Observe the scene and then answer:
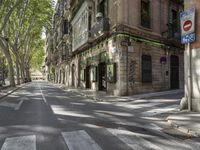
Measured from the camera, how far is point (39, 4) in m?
30.2

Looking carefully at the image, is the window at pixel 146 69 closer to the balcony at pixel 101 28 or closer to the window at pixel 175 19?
the balcony at pixel 101 28

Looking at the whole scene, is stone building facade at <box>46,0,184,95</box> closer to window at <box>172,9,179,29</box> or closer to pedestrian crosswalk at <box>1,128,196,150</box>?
window at <box>172,9,179,29</box>

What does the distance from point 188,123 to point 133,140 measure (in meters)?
2.52

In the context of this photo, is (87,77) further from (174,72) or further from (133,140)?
(133,140)

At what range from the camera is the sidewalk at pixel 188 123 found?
5996mm

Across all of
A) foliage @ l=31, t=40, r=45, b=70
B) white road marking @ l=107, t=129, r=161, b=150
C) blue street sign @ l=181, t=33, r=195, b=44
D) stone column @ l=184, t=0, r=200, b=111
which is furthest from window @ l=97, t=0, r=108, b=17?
foliage @ l=31, t=40, r=45, b=70

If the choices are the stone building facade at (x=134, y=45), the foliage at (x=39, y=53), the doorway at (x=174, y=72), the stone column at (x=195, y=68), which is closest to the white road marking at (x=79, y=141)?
the stone column at (x=195, y=68)

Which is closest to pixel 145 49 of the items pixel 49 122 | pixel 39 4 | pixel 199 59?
pixel 199 59

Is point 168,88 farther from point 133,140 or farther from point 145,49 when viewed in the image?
point 133,140

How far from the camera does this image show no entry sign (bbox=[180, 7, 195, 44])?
9.14 m

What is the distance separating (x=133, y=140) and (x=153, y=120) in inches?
111

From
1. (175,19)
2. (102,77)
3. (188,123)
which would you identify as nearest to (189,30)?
(188,123)

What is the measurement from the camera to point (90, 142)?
496 centimetres

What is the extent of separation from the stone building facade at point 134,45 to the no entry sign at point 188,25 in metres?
6.87
